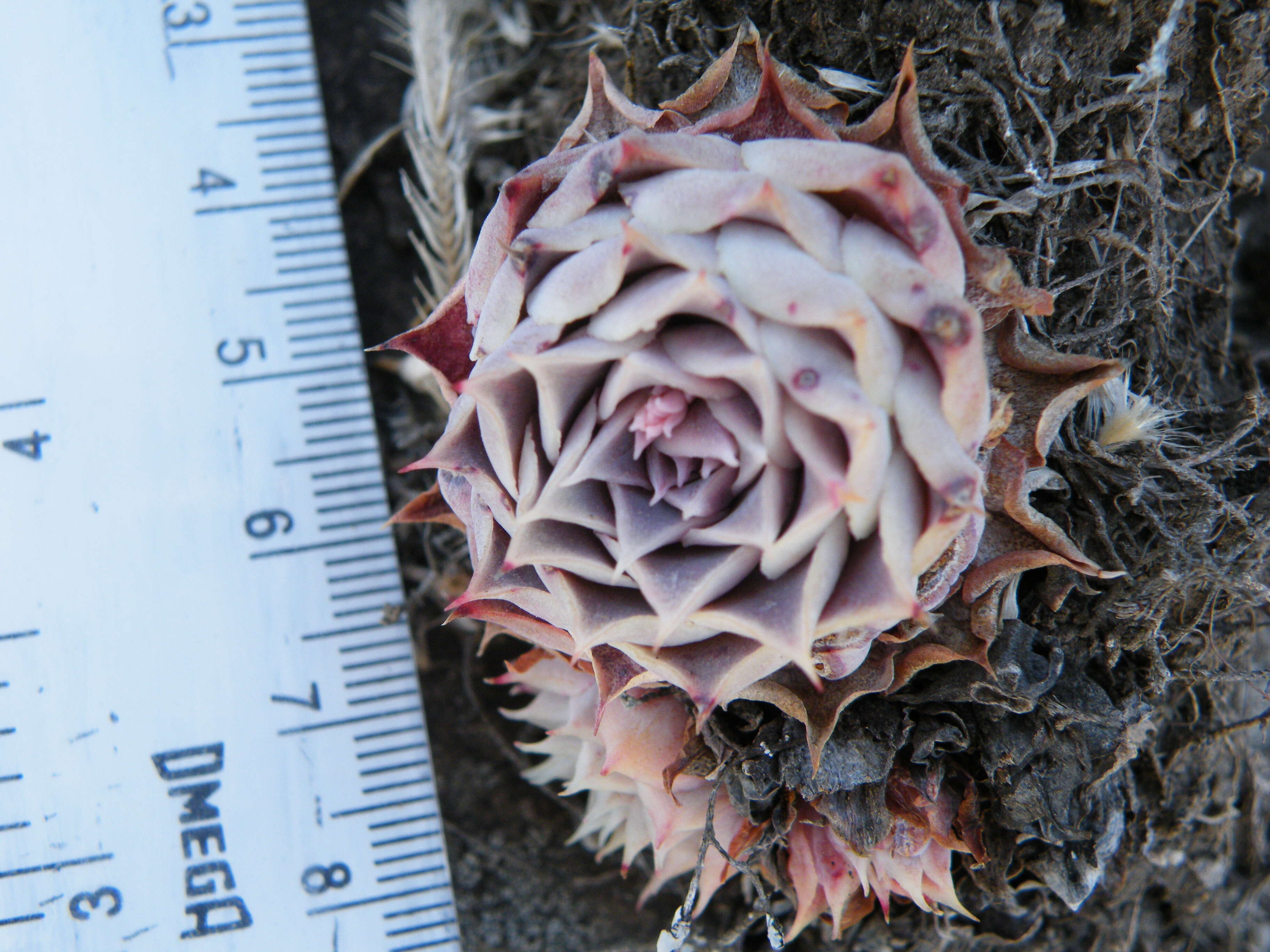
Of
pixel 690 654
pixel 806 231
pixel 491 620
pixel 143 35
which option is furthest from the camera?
pixel 143 35

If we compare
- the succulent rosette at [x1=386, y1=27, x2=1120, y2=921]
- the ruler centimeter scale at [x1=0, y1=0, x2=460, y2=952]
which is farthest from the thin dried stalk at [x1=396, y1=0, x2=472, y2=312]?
the succulent rosette at [x1=386, y1=27, x2=1120, y2=921]

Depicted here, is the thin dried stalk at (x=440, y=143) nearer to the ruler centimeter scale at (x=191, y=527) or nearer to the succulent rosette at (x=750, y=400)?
the ruler centimeter scale at (x=191, y=527)

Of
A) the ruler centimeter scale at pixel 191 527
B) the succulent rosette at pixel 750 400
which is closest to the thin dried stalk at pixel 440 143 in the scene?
the ruler centimeter scale at pixel 191 527

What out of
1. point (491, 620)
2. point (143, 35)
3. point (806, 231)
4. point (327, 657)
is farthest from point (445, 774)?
point (143, 35)

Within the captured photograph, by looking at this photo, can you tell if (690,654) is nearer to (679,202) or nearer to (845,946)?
(679,202)

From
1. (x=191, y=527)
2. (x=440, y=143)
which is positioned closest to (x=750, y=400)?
(x=440, y=143)

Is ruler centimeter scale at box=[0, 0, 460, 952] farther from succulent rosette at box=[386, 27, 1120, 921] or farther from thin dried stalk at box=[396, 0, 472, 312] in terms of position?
succulent rosette at box=[386, 27, 1120, 921]
